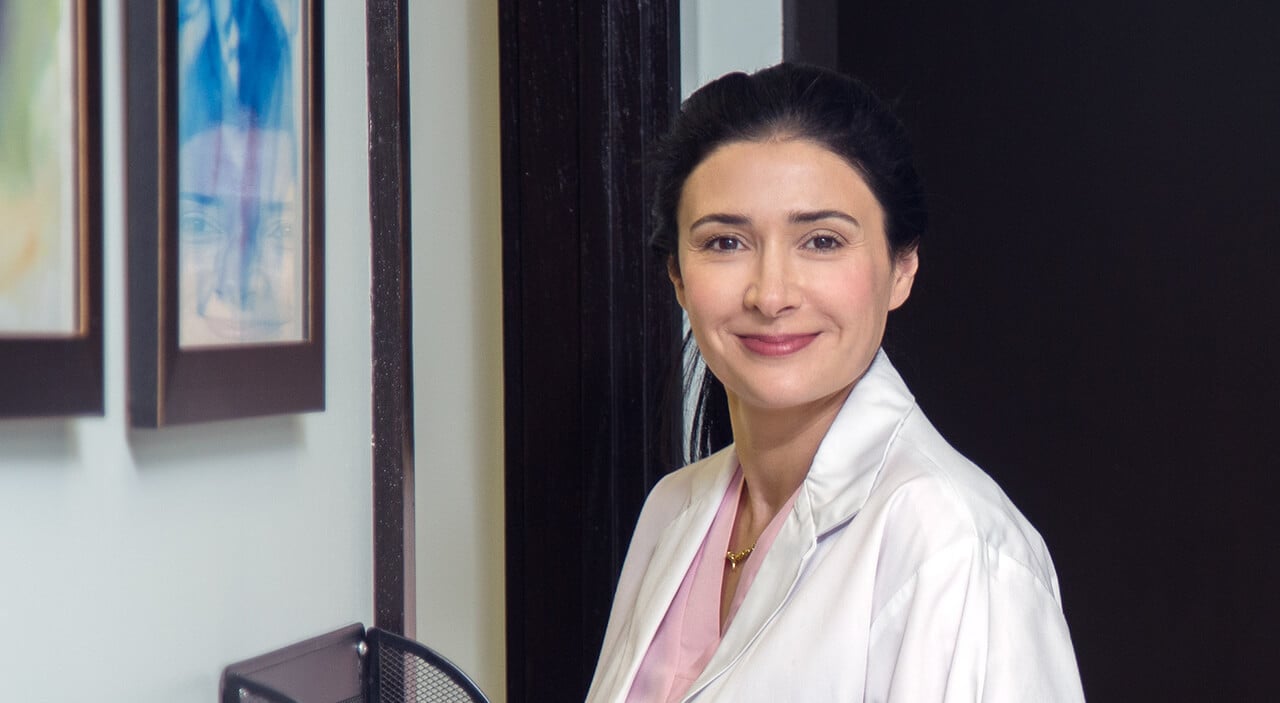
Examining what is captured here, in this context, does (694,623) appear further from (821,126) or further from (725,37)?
(725,37)

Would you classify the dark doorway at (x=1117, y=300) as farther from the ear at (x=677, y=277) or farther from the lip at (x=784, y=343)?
the lip at (x=784, y=343)

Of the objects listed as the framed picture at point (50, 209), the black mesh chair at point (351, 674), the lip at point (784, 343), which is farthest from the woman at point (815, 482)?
the framed picture at point (50, 209)

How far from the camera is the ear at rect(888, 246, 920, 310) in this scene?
1265 mm

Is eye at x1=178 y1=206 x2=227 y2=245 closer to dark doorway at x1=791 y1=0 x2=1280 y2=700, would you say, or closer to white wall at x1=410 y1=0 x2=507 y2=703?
white wall at x1=410 y1=0 x2=507 y2=703

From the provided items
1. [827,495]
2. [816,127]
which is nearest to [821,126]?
A: [816,127]

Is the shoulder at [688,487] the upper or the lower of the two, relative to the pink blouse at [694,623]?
upper

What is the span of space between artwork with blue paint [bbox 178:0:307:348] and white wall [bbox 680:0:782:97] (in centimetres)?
67

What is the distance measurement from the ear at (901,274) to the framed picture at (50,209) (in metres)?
0.72

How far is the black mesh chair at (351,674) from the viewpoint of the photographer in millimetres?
1288

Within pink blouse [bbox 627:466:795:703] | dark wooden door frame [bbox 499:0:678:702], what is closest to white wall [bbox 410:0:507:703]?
dark wooden door frame [bbox 499:0:678:702]

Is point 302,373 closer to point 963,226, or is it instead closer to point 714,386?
point 714,386

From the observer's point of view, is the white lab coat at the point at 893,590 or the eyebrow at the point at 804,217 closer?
the white lab coat at the point at 893,590

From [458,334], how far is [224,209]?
0.55 metres

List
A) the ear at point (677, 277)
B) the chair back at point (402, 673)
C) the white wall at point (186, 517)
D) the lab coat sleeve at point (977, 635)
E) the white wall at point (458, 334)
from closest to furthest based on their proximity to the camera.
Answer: the lab coat sleeve at point (977, 635), the white wall at point (186, 517), the ear at point (677, 277), the chair back at point (402, 673), the white wall at point (458, 334)
